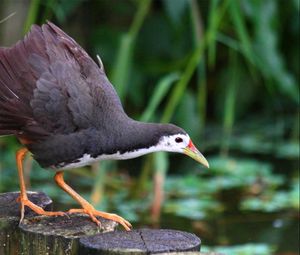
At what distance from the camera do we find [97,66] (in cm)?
388

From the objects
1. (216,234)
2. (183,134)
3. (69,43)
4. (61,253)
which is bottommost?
(216,234)

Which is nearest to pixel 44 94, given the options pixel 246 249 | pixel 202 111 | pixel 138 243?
pixel 138 243

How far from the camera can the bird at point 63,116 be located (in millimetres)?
3701

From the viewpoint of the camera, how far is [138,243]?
310cm

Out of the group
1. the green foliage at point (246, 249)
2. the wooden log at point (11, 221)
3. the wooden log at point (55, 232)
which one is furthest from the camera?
the green foliage at point (246, 249)

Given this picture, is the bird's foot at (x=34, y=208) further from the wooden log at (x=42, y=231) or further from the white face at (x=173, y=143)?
the white face at (x=173, y=143)

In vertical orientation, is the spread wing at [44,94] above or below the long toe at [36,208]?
above

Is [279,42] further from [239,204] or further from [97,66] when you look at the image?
[97,66]

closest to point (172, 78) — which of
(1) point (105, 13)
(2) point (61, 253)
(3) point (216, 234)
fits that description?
(3) point (216, 234)

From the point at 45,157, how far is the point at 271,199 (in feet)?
9.34

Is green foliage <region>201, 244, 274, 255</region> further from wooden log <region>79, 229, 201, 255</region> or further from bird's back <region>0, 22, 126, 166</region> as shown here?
wooden log <region>79, 229, 201, 255</region>

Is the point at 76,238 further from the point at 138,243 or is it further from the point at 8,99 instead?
the point at 8,99

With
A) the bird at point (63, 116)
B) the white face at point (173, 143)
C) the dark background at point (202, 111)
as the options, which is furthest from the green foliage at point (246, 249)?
the bird at point (63, 116)

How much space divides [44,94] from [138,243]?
825 mm
